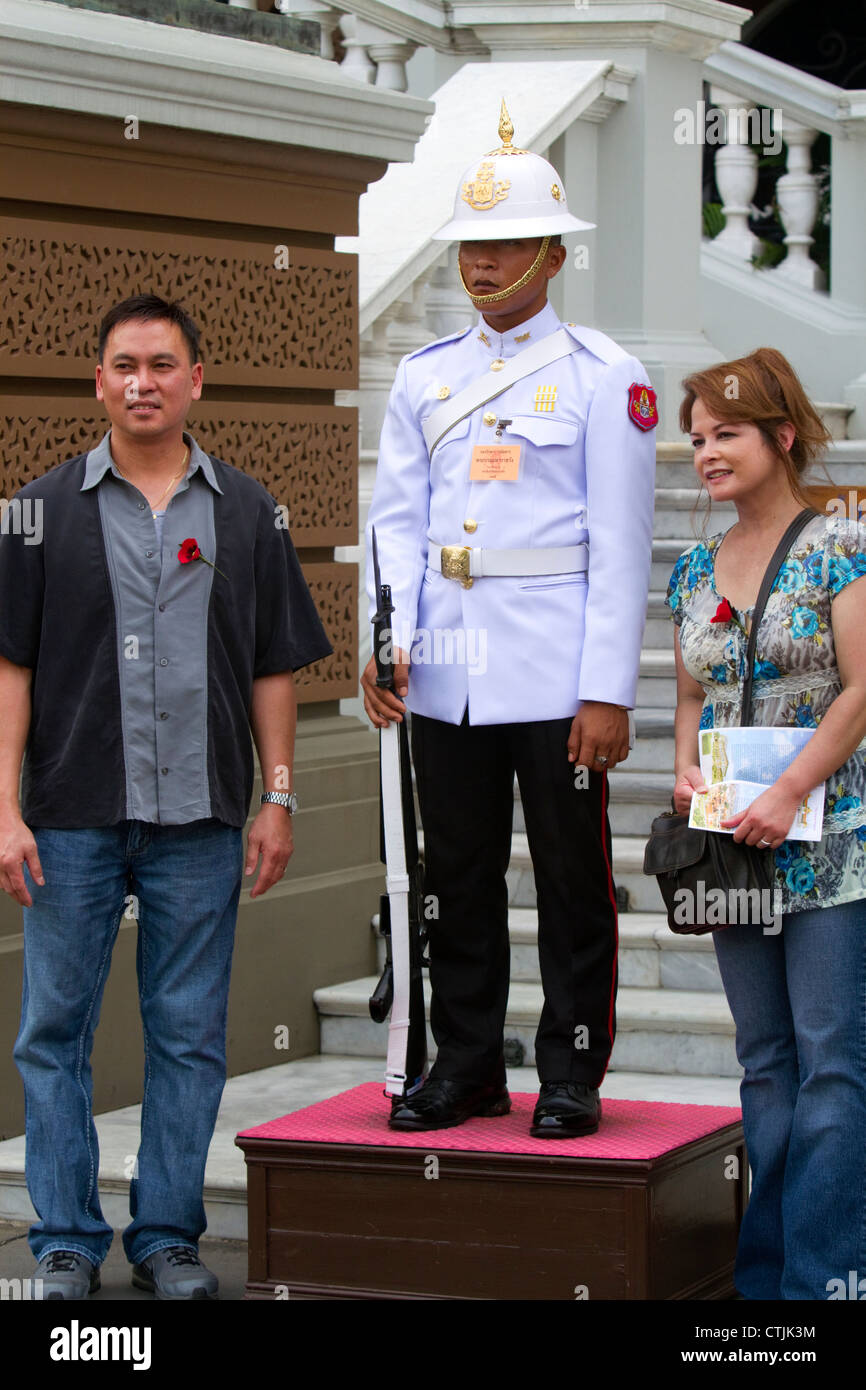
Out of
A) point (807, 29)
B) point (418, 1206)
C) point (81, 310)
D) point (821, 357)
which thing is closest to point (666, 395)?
point (821, 357)

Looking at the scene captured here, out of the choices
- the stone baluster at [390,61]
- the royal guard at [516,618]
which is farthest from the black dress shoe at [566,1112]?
the stone baluster at [390,61]

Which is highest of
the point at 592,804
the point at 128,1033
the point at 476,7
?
the point at 476,7

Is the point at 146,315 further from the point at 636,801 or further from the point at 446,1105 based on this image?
the point at 636,801

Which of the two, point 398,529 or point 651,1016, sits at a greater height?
Answer: point 398,529

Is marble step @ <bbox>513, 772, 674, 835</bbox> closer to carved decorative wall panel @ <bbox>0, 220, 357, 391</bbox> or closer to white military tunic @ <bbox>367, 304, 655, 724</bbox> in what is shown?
carved decorative wall panel @ <bbox>0, 220, 357, 391</bbox>

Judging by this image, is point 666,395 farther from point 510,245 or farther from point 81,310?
point 510,245

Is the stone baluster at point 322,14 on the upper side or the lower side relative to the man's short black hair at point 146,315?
upper

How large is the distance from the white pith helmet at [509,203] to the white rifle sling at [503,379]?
210 millimetres

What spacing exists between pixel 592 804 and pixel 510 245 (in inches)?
39.7

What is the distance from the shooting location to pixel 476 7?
7.56 meters

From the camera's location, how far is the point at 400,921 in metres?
4.11

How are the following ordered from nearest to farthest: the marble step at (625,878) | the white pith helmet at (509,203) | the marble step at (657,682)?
1. the white pith helmet at (509,203)
2. the marble step at (625,878)
3. the marble step at (657,682)

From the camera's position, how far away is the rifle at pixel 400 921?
4113 mm

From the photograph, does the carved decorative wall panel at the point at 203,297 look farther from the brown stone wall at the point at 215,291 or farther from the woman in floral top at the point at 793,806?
the woman in floral top at the point at 793,806
